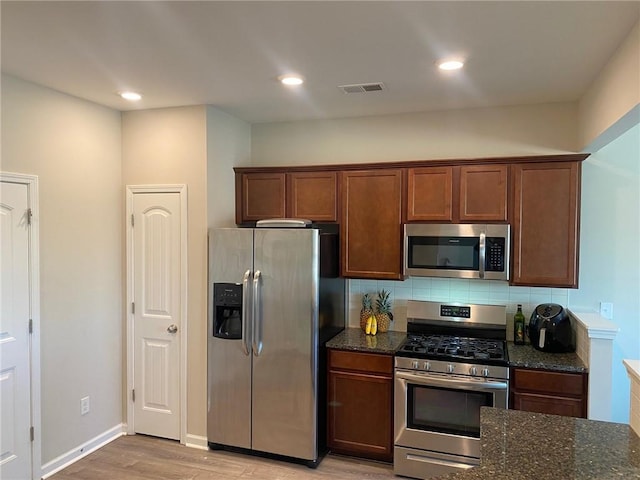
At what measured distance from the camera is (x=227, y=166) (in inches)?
159

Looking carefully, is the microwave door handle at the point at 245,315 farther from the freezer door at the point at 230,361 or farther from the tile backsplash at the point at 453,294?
the tile backsplash at the point at 453,294

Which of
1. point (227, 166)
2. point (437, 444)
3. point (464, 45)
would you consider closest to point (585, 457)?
point (437, 444)

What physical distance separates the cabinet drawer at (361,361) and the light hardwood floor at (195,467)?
2.41 feet

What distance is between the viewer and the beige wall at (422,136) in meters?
3.64

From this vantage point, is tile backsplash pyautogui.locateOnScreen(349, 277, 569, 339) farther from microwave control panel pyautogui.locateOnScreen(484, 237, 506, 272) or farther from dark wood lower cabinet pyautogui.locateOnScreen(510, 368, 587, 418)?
dark wood lower cabinet pyautogui.locateOnScreen(510, 368, 587, 418)

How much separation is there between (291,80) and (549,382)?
2.67 meters

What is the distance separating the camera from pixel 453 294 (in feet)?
12.7

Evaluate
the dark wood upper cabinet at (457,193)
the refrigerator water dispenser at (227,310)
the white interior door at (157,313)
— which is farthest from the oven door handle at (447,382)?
→ the white interior door at (157,313)

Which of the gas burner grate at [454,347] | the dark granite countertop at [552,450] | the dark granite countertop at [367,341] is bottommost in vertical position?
the dark granite countertop at [367,341]

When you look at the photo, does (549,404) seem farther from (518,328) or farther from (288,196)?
(288,196)

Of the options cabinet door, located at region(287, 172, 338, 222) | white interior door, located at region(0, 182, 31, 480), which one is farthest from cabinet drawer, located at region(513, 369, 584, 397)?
white interior door, located at region(0, 182, 31, 480)

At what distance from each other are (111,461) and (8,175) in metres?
2.24

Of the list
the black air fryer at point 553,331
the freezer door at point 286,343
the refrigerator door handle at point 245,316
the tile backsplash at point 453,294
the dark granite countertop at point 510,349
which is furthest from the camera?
the tile backsplash at point 453,294

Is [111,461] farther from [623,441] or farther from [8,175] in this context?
[623,441]
